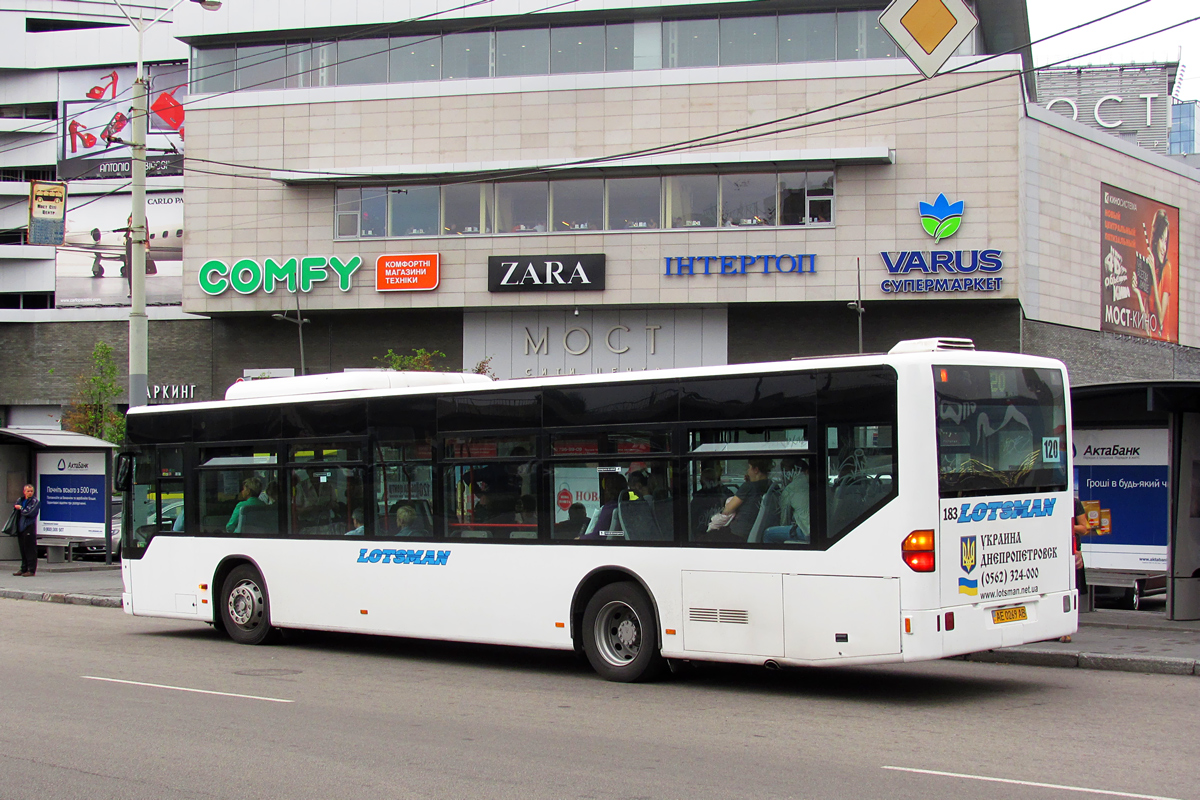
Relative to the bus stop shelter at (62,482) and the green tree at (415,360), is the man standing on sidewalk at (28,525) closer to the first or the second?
the bus stop shelter at (62,482)

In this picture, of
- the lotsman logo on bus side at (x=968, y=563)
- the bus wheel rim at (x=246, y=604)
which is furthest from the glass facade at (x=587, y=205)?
the lotsman logo on bus side at (x=968, y=563)

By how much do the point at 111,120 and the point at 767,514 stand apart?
54479mm

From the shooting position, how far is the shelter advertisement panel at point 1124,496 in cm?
1514

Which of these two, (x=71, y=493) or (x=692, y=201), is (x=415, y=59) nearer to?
(x=692, y=201)

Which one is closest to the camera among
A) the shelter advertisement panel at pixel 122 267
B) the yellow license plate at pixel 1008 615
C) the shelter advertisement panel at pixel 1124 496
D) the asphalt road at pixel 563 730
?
the asphalt road at pixel 563 730

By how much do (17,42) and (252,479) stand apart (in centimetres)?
5802

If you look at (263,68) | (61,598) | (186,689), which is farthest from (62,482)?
(263,68)

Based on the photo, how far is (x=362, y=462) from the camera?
501 inches

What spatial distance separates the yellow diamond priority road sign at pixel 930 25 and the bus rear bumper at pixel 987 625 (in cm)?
748

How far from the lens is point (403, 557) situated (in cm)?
1237

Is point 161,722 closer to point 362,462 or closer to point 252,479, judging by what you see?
point 362,462

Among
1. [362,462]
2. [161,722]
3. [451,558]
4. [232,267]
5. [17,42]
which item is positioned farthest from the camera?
[17,42]

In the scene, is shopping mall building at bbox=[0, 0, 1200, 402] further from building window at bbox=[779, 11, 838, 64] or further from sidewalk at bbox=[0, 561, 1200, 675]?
sidewalk at bbox=[0, 561, 1200, 675]

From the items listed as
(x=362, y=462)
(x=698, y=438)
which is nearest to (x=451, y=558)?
(x=362, y=462)
